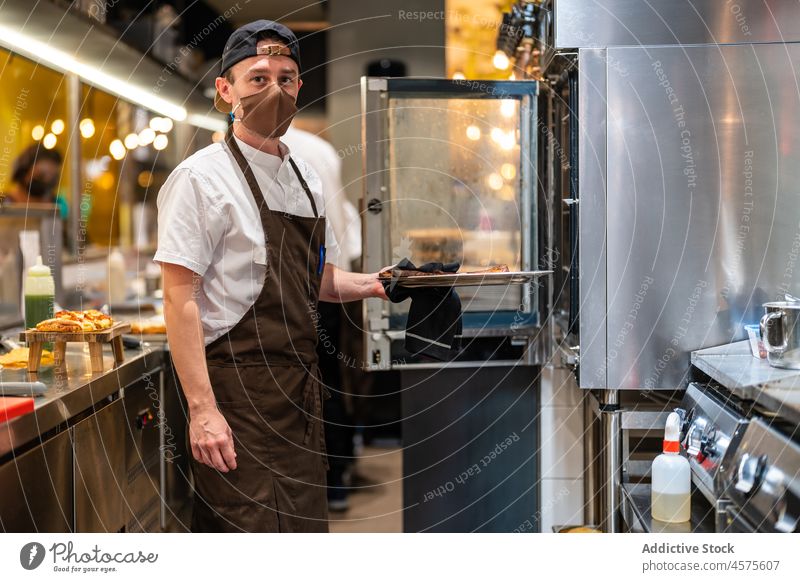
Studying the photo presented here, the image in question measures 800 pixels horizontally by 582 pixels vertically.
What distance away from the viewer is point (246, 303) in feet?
5.94

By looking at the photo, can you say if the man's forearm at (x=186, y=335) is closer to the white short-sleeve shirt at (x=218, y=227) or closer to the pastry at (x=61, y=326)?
the white short-sleeve shirt at (x=218, y=227)

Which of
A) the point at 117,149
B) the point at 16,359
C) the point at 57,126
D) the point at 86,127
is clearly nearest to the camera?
the point at 16,359

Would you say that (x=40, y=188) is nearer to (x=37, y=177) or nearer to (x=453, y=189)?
(x=37, y=177)

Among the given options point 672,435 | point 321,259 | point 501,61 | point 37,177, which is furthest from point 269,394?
point 37,177

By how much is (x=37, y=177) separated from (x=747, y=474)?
9.42 ft

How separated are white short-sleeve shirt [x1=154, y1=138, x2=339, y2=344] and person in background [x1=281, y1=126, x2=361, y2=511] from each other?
1286 millimetres

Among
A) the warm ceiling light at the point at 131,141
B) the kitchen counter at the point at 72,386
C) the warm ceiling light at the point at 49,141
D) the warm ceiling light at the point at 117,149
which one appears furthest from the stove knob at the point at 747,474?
the warm ceiling light at the point at 131,141

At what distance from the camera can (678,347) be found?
197cm

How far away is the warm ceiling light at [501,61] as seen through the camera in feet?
10.1

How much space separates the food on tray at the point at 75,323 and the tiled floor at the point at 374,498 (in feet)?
3.27

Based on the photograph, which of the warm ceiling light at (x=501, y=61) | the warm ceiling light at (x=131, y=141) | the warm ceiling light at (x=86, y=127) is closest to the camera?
the warm ceiling light at (x=501, y=61)

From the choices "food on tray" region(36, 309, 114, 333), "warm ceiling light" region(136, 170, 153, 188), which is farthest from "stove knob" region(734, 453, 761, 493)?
"warm ceiling light" region(136, 170, 153, 188)

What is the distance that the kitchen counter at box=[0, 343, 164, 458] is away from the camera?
163 centimetres
